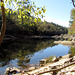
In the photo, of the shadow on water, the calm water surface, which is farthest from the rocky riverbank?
the shadow on water

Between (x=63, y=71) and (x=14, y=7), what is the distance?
145 inches

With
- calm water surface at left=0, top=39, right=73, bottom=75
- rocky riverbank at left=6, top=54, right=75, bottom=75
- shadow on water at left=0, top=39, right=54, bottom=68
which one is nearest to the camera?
rocky riverbank at left=6, top=54, right=75, bottom=75

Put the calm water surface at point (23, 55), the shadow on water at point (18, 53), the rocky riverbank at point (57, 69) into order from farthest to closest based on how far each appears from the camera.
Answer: the shadow on water at point (18, 53)
the calm water surface at point (23, 55)
the rocky riverbank at point (57, 69)

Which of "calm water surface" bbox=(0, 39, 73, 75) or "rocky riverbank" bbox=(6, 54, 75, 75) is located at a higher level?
"rocky riverbank" bbox=(6, 54, 75, 75)

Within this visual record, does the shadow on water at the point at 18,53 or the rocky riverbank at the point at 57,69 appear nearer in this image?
the rocky riverbank at the point at 57,69

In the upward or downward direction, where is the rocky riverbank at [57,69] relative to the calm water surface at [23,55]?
upward

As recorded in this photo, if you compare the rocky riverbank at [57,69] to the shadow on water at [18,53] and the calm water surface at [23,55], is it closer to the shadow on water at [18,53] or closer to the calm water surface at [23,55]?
the calm water surface at [23,55]

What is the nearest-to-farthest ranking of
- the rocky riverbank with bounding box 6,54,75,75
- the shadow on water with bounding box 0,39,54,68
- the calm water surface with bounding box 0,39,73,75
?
the rocky riverbank with bounding box 6,54,75,75
the calm water surface with bounding box 0,39,73,75
the shadow on water with bounding box 0,39,54,68

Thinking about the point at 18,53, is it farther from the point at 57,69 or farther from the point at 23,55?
the point at 57,69

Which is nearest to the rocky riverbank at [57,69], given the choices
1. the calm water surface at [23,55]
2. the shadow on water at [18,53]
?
the calm water surface at [23,55]

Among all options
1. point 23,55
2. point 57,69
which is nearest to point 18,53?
point 23,55

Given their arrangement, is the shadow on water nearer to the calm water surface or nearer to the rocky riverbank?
the calm water surface

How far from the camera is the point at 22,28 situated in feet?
237

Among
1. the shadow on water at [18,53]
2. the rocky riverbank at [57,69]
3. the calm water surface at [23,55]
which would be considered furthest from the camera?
the shadow on water at [18,53]
